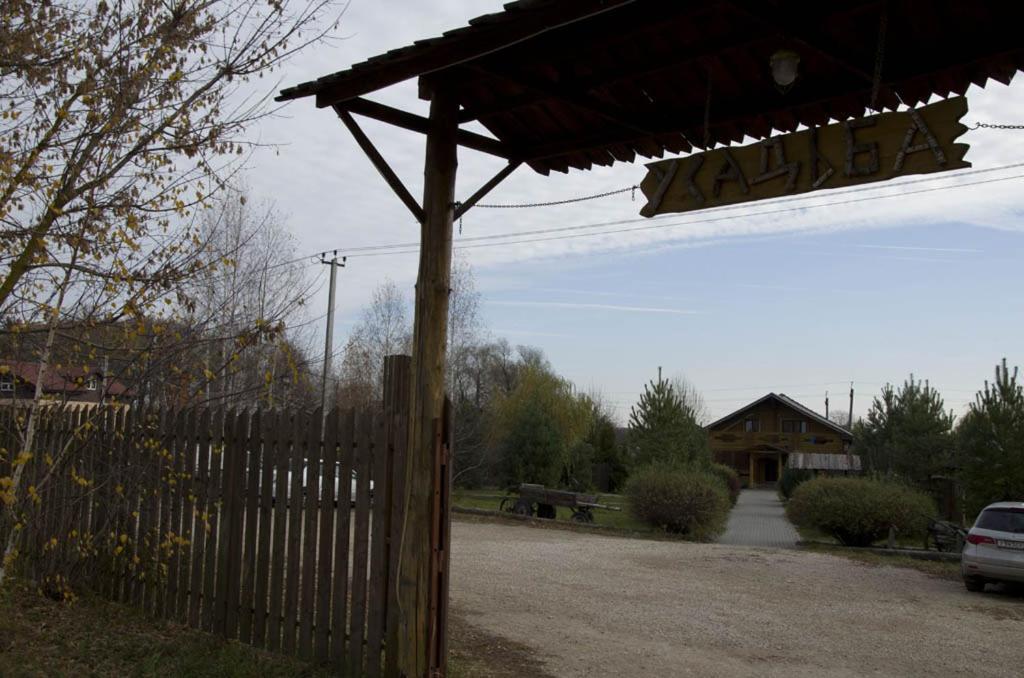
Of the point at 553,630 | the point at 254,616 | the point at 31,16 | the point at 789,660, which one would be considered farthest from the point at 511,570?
the point at 31,16

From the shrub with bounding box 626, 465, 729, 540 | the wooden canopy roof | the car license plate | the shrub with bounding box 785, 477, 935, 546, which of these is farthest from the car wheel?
the wooden canopy roof

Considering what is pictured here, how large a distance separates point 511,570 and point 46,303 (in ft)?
28.5

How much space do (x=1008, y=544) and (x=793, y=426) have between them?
52.4 meters

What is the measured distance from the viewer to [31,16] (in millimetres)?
5852

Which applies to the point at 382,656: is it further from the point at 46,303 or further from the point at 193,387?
the point at 46,303

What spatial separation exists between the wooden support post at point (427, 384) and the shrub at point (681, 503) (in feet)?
51.6

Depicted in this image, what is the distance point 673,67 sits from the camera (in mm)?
5539

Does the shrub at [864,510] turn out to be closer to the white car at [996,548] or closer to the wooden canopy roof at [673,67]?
the white car at [996,548]

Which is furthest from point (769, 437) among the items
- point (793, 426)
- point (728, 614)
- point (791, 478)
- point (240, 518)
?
point (240, 518)

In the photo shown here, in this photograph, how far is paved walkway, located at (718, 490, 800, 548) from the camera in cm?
2115

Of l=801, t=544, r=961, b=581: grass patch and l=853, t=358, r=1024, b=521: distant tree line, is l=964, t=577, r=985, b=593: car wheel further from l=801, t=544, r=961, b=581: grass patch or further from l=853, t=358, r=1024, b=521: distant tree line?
l=853, t=358, r=1024, b=521: distant tree line

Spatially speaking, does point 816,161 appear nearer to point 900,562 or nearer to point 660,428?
point 900,562

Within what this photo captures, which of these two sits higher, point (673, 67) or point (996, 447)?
point (673, 67)

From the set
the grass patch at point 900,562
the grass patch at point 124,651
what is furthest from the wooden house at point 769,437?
the grass patch at point 124,651
